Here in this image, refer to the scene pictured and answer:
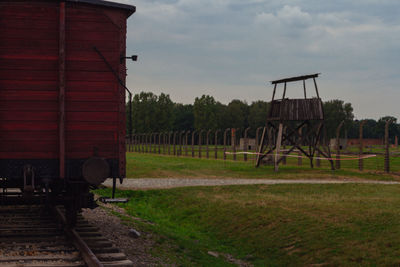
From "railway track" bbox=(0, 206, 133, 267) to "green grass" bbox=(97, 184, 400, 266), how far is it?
1.52 meters

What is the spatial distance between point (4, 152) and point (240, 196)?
878cm

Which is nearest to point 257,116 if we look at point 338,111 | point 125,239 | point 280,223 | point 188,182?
point 338,111

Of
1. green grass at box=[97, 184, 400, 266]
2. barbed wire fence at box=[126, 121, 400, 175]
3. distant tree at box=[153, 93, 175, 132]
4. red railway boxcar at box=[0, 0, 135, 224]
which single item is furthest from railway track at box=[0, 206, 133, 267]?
distant tree at box=[153, 93, 175, 132]

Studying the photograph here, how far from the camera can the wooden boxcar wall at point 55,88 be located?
9875mm

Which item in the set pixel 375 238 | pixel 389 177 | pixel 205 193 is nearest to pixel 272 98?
pixel 389 177

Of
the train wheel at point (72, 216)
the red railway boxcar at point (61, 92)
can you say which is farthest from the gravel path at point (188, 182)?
the red railway boxcar at point (61, 92)

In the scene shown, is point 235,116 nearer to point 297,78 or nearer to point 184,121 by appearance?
point 184,121

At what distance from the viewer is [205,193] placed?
18.4 m

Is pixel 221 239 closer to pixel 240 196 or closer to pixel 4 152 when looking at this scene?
pixel 240 196

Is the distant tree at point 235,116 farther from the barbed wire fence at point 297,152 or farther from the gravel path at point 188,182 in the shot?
the gravel path at point 188,182

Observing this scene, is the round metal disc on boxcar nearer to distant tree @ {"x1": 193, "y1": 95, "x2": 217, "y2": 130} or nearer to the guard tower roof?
the guard tower roof

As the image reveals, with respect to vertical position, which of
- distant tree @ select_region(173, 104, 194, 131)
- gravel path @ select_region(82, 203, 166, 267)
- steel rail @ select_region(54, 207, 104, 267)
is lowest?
gravel path @ select_region(82, 203, 166, 267)

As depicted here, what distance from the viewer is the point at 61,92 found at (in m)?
9.85

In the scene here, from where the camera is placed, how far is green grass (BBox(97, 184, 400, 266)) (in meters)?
10.5
